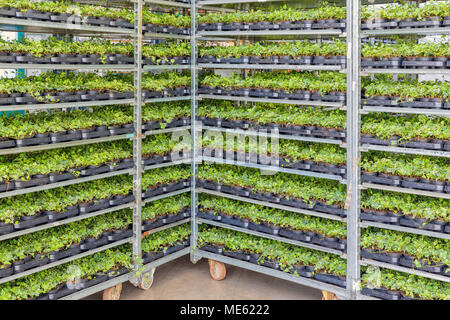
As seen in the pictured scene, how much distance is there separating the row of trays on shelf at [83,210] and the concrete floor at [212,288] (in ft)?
2.62

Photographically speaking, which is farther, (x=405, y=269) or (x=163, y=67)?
(x=163, y=67)

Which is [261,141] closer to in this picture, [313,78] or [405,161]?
[313,78]

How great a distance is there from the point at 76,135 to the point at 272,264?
266 centimetres

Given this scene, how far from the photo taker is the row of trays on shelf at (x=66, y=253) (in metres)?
4.43

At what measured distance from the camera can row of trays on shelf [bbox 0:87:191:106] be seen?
14.4 feet

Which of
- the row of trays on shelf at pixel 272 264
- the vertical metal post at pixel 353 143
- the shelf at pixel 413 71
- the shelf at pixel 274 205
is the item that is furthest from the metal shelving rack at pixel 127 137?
the shelf at pixel 413 71

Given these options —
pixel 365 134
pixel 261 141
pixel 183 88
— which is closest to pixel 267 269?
pixel 261 141

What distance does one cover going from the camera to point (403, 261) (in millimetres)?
4832

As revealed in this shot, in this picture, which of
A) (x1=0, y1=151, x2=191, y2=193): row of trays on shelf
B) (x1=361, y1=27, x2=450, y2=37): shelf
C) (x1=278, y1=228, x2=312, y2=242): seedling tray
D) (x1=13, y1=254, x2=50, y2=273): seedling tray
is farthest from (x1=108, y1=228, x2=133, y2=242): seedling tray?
(x1=361, y1=27, x2=450, y2=37): shelf

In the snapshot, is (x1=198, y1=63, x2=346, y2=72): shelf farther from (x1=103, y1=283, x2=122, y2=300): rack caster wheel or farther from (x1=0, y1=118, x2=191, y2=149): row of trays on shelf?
(x1=103, y1=283, x2=122, y2=300): rack caster wheel

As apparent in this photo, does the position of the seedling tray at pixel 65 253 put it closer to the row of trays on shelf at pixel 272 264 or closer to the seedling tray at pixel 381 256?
the row of trays on shelf at pixel 272 264

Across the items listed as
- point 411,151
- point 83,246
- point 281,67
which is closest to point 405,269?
point 411,151

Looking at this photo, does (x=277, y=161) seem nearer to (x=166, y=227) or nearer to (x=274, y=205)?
(x=274, y=205)

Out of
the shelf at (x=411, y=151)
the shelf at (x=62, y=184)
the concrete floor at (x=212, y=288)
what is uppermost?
the shelf at (x=411, y=151)
